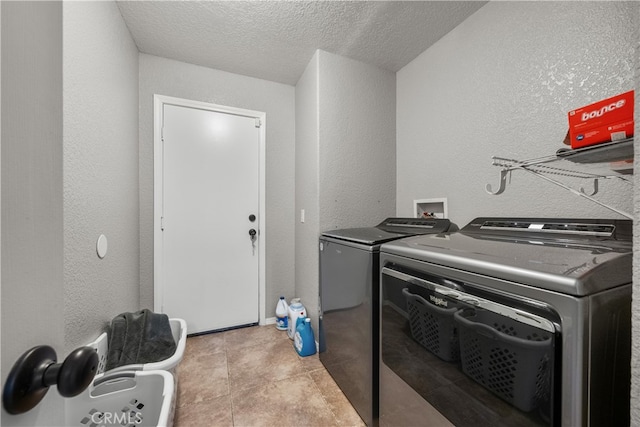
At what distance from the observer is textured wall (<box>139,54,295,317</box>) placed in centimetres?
210

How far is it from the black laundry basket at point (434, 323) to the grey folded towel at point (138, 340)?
1356 millimetres

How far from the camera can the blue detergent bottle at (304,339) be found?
1.92m

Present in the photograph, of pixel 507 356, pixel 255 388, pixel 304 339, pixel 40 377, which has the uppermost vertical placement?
pixel 40 377

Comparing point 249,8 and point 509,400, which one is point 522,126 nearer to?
point 509,400

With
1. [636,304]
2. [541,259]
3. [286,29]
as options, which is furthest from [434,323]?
[286,29]

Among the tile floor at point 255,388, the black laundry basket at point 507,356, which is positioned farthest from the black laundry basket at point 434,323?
the tile floor at point 255,388

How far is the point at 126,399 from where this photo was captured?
3.90ft

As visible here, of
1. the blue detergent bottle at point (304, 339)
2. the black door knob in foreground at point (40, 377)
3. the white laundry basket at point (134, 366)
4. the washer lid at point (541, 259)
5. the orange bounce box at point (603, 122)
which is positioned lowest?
the blue detergent bottle at point (304, 339)

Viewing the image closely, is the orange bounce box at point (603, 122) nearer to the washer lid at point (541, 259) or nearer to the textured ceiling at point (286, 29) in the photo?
the washer lid at point (541, 259)

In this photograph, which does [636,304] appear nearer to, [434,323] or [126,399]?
[434,323]

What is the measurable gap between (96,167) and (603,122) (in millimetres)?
2141

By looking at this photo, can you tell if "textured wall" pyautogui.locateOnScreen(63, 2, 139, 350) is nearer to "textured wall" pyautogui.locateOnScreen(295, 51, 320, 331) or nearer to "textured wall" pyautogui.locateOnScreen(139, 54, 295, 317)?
"textured wall" pyautogui.locateOnScreen(139, 54, 295, 317)

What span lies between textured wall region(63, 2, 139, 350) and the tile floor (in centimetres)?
67

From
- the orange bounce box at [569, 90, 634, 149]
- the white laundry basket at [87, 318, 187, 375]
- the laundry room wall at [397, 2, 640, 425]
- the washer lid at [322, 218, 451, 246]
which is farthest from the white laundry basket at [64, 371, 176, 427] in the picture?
the laundry room wall at [397, 2, 640, 425]
